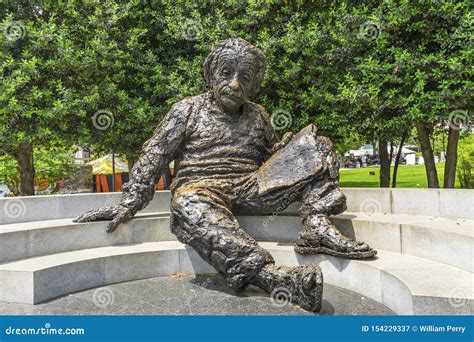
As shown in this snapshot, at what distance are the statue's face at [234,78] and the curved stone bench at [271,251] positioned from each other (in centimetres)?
153

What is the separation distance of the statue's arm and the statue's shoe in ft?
6.22

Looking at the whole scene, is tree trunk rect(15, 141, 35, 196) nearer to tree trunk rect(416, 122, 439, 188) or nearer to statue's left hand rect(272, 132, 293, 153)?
statue's left hand rect(272, 132, 293, 153)

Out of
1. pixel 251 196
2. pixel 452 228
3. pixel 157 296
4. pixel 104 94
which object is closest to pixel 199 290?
pixel 157 296

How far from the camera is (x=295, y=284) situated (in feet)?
12.1

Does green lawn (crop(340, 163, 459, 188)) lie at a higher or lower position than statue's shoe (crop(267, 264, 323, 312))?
higher

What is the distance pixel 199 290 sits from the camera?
433 cm

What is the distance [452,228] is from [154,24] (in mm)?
7941

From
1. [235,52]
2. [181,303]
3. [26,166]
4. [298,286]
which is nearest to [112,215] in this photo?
[181,303]

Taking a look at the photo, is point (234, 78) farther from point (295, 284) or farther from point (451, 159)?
point (451, 159)

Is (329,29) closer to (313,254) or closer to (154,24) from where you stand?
(154,24)

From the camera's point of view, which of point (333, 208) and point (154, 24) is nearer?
point (333, 208)

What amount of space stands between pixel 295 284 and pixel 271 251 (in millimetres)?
1143

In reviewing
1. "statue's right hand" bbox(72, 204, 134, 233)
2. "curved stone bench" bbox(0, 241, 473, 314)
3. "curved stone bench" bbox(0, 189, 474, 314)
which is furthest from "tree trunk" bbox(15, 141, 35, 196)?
"curved stone bench" bbox(0, 241, 473, 314)

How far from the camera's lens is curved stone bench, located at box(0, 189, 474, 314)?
368cm
